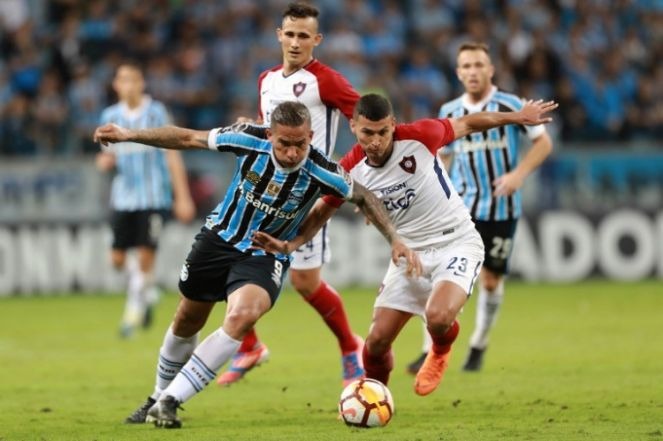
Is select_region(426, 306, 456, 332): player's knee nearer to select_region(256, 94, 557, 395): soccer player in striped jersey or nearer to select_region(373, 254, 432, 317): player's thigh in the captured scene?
select_region(256, 94, 557, 395): soccer player in striped jersey

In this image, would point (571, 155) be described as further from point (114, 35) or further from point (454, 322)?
point (454, 322)

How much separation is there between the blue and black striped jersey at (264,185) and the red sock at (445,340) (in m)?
1.16

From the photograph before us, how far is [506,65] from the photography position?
2058cm

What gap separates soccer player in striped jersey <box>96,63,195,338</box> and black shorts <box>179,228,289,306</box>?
587cm

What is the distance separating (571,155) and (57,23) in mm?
8665

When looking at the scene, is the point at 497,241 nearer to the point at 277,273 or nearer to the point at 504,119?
the point at 504,119

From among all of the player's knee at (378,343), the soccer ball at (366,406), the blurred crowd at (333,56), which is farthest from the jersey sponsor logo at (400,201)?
the blurred crowd at (333,56)

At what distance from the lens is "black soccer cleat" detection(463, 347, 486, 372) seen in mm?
10350

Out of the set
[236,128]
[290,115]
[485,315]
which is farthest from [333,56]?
[290,115]

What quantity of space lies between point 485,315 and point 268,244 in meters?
3.33

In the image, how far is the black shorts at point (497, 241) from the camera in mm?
10242

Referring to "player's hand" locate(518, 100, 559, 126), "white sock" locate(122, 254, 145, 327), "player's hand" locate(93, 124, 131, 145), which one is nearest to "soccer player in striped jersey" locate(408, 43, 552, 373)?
"player's hand" locate(518, 100, 559, 126)

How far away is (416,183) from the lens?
7945mm

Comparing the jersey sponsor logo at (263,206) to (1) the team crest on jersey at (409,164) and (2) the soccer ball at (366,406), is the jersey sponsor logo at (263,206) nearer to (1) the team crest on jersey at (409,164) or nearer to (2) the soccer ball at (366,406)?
(1) the team crest on jersey at (409,164)
